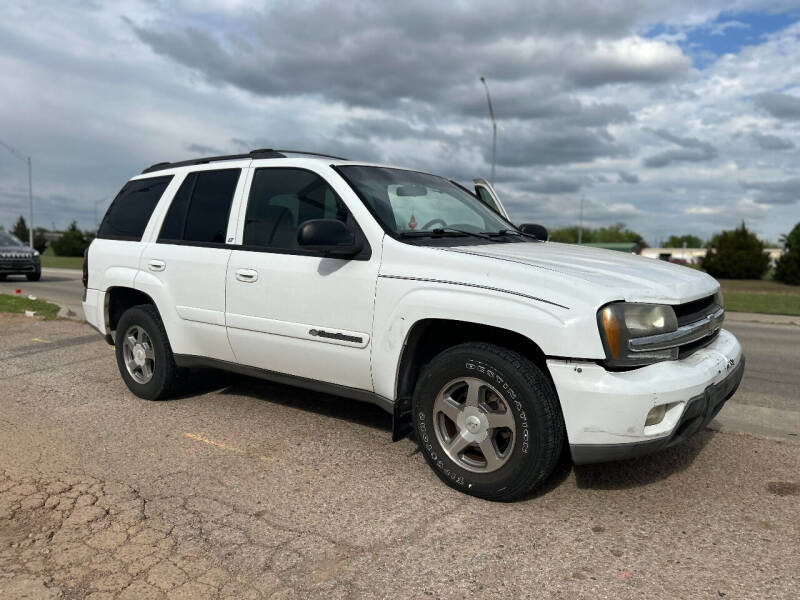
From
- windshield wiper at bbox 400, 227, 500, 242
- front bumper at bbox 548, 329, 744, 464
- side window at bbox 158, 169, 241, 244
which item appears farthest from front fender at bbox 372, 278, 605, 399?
side window at bbox 158, 169, 241, 244

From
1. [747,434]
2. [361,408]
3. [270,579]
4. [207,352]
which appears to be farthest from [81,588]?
[747,434]

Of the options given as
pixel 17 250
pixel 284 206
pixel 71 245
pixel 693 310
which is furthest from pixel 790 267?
pixel 71 245

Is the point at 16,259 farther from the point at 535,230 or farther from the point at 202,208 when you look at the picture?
the point at 535,230

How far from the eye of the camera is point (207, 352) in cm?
499

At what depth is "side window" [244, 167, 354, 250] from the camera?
4.32m

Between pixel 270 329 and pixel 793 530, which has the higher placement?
pixel 270 329

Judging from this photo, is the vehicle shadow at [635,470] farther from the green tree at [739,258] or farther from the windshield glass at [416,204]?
the green tree at [739,258]

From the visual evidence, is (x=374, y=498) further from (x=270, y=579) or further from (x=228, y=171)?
(x=228, y=171)

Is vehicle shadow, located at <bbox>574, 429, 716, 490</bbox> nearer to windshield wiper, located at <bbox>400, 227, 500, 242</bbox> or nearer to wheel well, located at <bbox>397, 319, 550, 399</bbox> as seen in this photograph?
wheel well, located at <bbox>397, 319, 550, 399</bbox>

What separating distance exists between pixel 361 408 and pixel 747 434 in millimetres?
2767

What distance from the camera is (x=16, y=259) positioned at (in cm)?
2039

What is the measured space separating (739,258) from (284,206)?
37.5 m

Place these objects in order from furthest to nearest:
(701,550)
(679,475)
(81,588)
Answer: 1. (679,475)
2. (701,550)
3. (81,588)

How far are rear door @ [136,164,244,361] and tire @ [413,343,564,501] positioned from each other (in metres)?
1.80
